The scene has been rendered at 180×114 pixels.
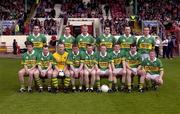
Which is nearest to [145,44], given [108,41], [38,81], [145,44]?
[145,44]

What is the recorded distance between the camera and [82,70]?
1656cm

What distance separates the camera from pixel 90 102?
1452cm

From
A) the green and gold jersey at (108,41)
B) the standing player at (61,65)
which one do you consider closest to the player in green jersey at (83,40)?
the green and gold jersey at (108,41)

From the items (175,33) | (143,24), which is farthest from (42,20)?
(175,33)

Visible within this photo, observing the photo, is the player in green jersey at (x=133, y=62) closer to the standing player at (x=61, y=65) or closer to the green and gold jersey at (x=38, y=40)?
the standing player at (x=61, y=65)

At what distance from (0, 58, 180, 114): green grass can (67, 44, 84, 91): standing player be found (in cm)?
70

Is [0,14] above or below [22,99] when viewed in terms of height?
above

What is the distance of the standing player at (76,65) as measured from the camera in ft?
54.1

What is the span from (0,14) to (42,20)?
3.76 m

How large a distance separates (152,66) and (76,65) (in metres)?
2.36

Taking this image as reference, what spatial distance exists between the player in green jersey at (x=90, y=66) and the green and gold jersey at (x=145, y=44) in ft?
5.93

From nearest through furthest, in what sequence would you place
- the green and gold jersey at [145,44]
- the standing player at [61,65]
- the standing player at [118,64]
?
the standing player at [61,65] < the standing player at [118,64] < the green and gold jersey at [145,44]

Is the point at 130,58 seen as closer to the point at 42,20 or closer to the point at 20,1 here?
the point at 42,20

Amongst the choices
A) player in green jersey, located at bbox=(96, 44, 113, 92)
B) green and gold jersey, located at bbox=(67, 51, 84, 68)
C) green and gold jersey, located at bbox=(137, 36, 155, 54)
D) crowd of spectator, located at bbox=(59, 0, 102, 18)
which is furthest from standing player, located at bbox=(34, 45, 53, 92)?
crowd of spectator, located at bbox=(59, 0, 102, 18)
